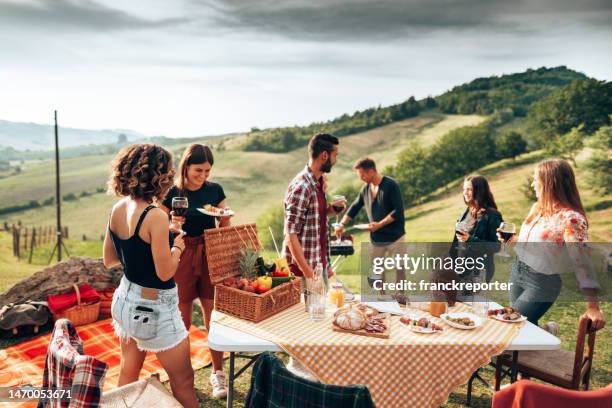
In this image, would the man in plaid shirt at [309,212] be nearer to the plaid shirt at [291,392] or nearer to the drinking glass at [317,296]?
the drinking glass at [317,296]

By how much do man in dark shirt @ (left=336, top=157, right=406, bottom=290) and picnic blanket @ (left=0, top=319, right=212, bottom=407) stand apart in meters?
2.21

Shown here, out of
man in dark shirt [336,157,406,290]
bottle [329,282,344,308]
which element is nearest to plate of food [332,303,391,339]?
bottle [329,282,344,308]

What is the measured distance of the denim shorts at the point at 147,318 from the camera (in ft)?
7.36

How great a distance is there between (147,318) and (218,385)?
A: 1562mm

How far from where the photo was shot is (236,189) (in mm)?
19062

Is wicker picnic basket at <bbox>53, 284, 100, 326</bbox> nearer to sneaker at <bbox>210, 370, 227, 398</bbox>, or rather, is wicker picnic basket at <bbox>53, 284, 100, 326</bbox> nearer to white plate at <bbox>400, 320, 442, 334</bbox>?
sneaker at <bbox>210, 370, 227, 398</bbox>

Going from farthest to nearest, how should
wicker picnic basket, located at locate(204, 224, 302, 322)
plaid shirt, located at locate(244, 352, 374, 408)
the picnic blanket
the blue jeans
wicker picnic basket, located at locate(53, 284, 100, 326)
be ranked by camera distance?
1. wicker picnic basket, located at locate(53, 284, 100, 326)
2. the picnic blanket
3. the blue jeans
4. wicker picnic basket, located at locate(204, 224, 302, 322)
5. plaid shirt, located at locate(244, 352, 374, 408)

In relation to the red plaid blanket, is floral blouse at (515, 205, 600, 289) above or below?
above

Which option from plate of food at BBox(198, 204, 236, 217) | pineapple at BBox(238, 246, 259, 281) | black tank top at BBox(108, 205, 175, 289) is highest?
plate of food at BBox(198, 204, 236, 217)

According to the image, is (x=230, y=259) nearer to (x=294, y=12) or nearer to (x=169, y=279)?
(x=169, y=279)

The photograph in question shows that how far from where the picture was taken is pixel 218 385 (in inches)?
139

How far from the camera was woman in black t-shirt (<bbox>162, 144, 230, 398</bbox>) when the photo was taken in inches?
133

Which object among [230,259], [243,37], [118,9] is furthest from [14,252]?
[230,259]

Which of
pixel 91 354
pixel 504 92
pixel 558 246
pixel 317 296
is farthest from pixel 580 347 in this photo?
pixel 504 92
